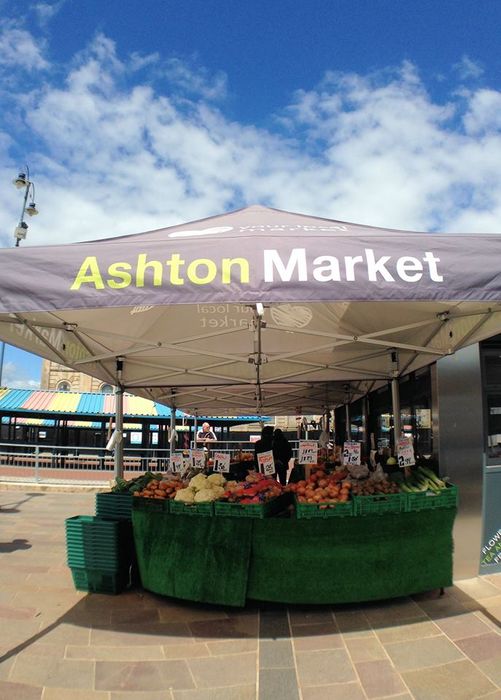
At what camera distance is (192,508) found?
4.58 m

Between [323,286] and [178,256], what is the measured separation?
36.1 inches

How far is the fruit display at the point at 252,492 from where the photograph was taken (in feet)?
15.2

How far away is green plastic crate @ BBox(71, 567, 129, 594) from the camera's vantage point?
16.0 ft

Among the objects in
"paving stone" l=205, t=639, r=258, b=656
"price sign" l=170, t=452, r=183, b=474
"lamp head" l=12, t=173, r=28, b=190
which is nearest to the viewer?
"paving stone" l=205, t=639, r=258, b=656

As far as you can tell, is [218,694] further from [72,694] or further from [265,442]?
[265,442]

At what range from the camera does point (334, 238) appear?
3121 mm

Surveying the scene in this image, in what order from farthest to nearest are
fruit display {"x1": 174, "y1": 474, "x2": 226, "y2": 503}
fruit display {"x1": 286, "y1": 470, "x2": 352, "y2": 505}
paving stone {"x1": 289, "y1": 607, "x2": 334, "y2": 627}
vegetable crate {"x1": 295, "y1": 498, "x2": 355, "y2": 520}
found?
fruit display {"x1": 174, "y1": 474, "x2": 226, "y2": 503}
fruit display {"x1": 286, "y1": 470, "x2": 352, "y2": 505}
vegetable crate {"x1": 295, "y1": 498, "x2": 355, "y2": 520}
paving stone {"x1": 289, "y1": 607, "x2": 334, "y2": 627}

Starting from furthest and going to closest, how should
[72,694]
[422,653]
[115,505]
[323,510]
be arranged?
[115,505] → [323,510] → [422,653] → [72,694]

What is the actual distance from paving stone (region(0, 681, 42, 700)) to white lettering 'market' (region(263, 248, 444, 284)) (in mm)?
2980

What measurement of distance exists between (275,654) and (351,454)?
326 cm

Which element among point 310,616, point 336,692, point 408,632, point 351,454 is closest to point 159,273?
point 336,692

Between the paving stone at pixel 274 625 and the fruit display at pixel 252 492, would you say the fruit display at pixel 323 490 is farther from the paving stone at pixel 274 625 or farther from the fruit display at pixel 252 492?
the paving stone at pixel 274 625

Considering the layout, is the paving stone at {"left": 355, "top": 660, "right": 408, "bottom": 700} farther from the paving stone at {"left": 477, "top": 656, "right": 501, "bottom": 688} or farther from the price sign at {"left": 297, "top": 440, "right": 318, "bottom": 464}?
the price sign at {"left": 297, "top": 440, "right": 318, "bottom": 464}

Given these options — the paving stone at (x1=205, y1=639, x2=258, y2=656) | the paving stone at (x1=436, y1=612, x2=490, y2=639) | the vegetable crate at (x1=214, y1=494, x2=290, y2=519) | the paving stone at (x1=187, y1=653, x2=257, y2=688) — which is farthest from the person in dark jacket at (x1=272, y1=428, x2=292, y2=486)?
the paving stone at (x1=187, y1=653, x2=257, y2=688)
